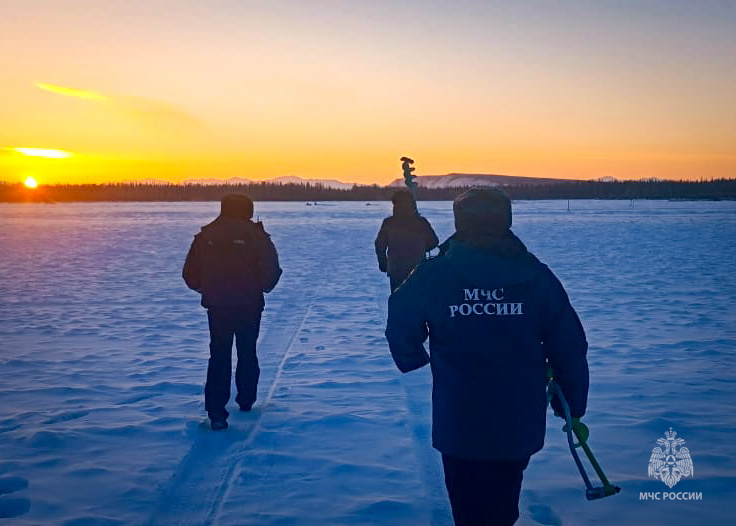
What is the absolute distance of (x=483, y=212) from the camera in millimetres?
2420

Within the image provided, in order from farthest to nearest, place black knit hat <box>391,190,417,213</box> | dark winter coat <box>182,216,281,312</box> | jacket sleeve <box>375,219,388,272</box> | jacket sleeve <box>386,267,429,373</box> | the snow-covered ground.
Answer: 1. jacket sleeve <box>375,219,388,272</box>
2. black knit hat <box>391,190,417,213</box>
3. dark winter coat <box>182,216,281,312</box>
4. the snow-covered ground
5. jacket sleeve <box>386,267,429,373</box>

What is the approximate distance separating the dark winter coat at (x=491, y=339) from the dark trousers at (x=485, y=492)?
0.05m

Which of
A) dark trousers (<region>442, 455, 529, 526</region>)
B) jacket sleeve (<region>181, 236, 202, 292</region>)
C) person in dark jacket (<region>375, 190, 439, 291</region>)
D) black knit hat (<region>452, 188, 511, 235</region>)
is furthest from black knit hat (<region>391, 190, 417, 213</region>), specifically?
dark trousers (<region>442, 455, 529, 526</region>)

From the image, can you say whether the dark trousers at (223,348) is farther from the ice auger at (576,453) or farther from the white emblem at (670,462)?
the white emblem at (670,462)

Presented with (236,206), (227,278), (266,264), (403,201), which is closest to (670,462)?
(266,264)

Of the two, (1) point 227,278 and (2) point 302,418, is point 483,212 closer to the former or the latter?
(1) point 227,278

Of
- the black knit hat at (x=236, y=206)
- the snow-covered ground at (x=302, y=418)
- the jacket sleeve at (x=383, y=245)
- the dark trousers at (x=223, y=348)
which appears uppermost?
the black knit hat at (x=236, y=206)

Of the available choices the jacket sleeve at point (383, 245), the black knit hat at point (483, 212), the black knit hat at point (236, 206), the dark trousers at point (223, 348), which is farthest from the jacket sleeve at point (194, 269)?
the jacket sleeve at point (383, 245)

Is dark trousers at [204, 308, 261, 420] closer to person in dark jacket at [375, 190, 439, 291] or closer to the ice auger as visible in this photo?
person in dark jacket at [375, 190, 439, 291]

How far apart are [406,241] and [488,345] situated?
497 centimetres

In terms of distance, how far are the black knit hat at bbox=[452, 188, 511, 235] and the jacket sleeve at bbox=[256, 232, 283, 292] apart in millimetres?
2685

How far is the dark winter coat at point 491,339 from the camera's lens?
7.71 ft

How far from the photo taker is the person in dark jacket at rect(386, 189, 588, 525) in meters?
2.35

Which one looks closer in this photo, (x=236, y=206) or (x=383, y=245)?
(x=236, y=206)
